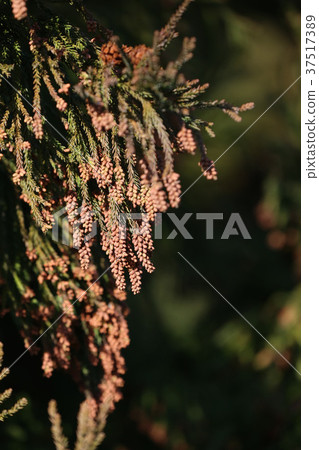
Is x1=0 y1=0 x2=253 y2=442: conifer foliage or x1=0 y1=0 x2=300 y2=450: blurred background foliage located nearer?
x1=0 y1=0 x2=253 y2=442: conifer foliage

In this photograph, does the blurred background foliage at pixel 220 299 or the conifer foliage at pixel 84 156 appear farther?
the blurred background foliage at pixel 220 299

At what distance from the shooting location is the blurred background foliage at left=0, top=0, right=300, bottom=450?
268 cm

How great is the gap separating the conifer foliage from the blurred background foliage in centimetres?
59

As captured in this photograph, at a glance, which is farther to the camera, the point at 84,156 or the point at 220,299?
the point at 220,299

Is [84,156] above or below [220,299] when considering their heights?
above

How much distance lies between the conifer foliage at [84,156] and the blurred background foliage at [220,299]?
1.94 feet

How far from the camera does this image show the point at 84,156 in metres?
1.16

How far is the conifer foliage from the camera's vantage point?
1041 mm

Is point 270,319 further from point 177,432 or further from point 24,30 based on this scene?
point 24,30

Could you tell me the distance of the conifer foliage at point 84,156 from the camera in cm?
104

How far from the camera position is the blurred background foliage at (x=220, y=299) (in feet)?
8.79

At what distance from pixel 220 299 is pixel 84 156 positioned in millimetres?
3064
